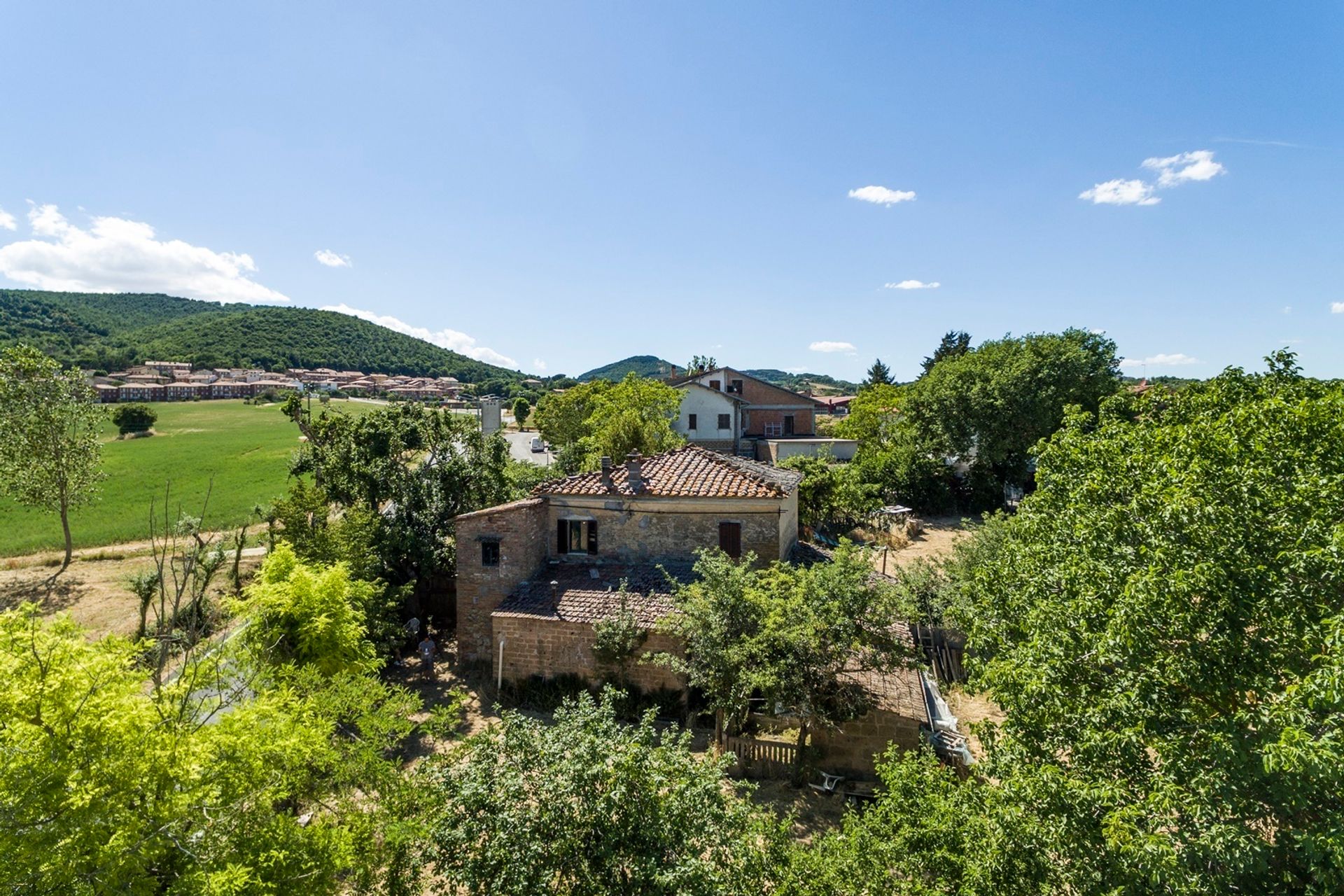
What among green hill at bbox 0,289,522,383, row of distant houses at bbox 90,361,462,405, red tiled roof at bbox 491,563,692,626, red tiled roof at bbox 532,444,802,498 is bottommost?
red tiled roof at bbox 491,563,692,626

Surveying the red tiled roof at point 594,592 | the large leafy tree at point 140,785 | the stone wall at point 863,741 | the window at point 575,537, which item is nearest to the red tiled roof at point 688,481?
the window at point 575,537

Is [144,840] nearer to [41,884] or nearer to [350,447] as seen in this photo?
[41,884]

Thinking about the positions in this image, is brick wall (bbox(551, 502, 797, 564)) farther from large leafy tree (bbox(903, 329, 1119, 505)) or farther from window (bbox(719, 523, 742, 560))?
large leafy tree (bbox(903, 329, 1119, 505))

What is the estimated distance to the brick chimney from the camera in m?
19.4

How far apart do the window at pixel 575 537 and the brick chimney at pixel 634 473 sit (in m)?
1.93

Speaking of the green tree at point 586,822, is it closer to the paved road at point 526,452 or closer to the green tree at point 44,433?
the green tree at point 44,433

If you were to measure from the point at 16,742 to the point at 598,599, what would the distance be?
39.9 feet

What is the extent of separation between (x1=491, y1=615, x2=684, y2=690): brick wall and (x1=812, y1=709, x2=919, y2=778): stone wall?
4.17m

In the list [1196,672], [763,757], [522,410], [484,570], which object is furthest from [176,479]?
[522,410]

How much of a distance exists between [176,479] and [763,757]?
53951 mm

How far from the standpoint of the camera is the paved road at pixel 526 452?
5389cm

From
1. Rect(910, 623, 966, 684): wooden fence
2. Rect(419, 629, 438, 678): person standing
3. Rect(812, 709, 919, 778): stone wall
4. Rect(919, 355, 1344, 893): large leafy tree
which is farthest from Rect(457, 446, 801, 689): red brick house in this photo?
Rect(919, 355, 1344, 893): large leafy tree

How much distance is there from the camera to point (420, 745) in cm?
1445

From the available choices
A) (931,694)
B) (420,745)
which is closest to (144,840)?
(420,745)
